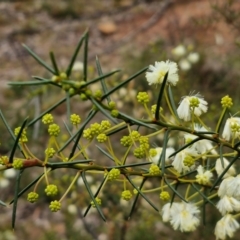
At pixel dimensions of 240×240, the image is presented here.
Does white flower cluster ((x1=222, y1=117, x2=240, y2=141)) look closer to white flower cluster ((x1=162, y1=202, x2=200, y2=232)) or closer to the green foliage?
the green foliage

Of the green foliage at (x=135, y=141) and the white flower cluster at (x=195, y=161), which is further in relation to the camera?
the white flower cluster at (x=195, y=161)

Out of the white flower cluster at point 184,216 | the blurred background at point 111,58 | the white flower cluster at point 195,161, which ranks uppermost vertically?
the white flower cluster at point 195,161

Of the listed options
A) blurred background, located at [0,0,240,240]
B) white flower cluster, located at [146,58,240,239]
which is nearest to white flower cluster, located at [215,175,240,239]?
white flower cluster, located at [146,58,240,239]

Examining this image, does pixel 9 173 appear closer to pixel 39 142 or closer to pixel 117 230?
pixel 39 142

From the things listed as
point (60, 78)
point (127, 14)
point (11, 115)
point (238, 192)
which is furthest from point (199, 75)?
point (60, 78)

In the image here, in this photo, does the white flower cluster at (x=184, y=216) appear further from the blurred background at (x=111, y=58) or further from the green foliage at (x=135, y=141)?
the blurred background at (x=111, y=58)

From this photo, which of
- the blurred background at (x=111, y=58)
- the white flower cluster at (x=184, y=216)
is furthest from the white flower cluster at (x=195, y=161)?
the blurred background at (x=111, y=58)

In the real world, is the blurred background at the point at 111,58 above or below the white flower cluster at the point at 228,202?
below

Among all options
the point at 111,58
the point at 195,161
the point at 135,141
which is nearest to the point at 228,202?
the point at 195,161
